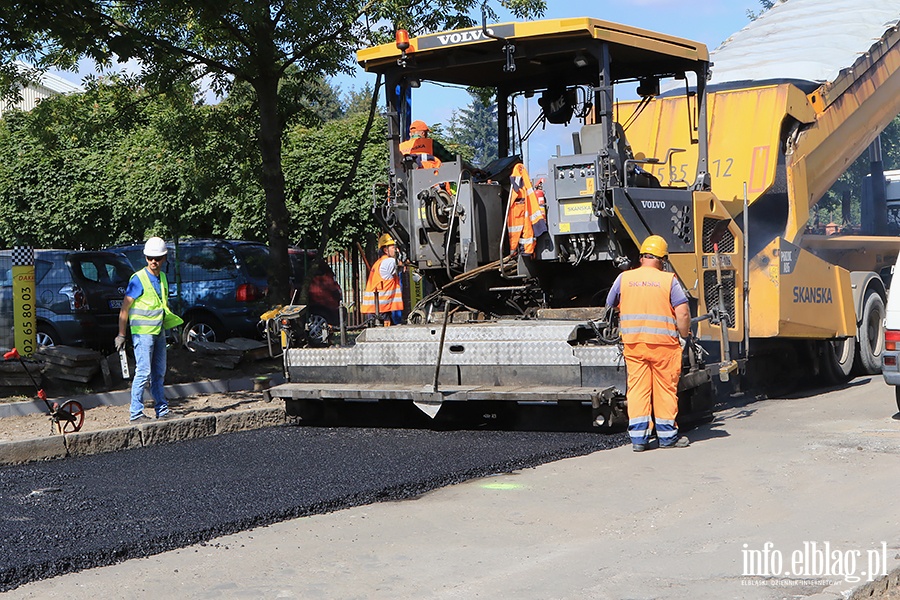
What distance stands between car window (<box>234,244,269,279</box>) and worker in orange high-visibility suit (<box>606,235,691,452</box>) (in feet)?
27.2

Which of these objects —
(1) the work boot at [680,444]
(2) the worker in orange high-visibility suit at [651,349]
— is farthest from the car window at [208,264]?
(1) the work boot at [680,444]

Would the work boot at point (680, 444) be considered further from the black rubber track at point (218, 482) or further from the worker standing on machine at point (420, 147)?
the worker standing on machine at point (420, 147)

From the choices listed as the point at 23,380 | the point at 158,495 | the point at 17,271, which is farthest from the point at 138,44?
the point at 158,495

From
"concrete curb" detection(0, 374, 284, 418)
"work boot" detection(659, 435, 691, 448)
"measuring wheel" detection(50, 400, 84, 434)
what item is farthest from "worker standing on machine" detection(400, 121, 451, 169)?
"measuring wheel" detection(50, 400, 84, 434)

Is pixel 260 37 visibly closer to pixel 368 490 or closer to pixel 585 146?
pixel 585 146

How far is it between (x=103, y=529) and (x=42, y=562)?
0.64 meters

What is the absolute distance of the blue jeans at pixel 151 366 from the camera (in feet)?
29.5

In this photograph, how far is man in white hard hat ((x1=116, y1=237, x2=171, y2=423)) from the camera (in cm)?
911

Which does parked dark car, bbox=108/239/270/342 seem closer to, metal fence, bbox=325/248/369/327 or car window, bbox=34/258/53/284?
car window, bbox=34/258/53/284

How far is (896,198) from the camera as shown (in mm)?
16422

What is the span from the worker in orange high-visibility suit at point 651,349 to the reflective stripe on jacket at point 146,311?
378 centimetres

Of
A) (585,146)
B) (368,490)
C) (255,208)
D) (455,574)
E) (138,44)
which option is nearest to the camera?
(455,574)

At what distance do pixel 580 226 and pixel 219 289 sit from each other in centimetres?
775

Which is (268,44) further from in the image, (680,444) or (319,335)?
(680,444)
